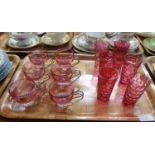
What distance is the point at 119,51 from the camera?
31.8 inches

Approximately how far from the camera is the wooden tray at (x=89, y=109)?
60cm

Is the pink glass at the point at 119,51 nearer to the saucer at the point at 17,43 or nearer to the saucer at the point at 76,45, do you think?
the saucer at the point at 76,45

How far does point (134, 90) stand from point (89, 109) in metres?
0.13

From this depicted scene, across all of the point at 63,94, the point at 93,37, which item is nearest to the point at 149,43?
the point at 93,37

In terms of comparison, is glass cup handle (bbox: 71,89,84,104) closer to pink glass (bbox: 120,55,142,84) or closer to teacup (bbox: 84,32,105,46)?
pink glass (bbox: 120,55,142,84)

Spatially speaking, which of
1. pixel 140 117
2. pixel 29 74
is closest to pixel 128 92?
pixel 140 117

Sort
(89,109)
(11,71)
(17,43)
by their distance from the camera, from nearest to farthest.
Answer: (89,109)
(11,71)
(17,43)

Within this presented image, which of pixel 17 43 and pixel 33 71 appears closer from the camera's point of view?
→ pixel 33 71

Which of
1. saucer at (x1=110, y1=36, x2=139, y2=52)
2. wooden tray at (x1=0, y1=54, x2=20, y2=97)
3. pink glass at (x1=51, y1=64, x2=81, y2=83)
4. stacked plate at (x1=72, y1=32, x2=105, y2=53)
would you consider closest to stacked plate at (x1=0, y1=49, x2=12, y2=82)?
wooden tray at (x1=0, y1=54, x2=20, y2=97)

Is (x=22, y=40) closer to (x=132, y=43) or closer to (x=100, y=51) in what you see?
(x=100, y=51)

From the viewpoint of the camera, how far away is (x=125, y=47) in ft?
2.66

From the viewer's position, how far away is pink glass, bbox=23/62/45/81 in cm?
71

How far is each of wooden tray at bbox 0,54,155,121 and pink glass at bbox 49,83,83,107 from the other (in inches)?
0.6
